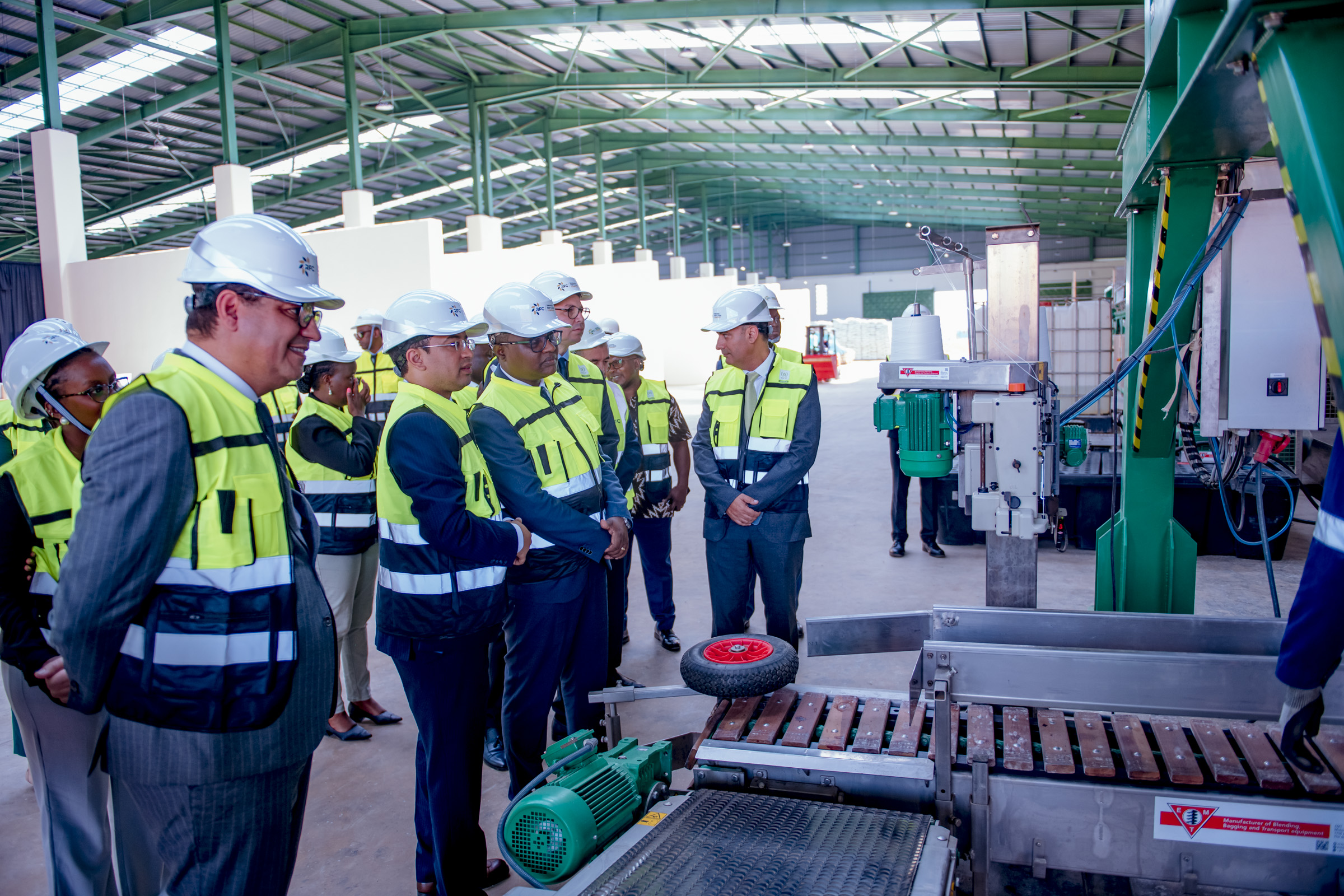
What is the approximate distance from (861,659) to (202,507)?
12.8 ft

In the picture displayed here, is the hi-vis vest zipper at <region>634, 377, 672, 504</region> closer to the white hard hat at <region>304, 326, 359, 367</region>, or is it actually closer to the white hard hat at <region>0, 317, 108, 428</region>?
the white hard hat at <region>304, 326, 359, 367</region>

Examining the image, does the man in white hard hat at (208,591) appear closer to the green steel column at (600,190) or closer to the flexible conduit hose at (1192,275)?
Answer: the flexible conduit hose at (1192,275)

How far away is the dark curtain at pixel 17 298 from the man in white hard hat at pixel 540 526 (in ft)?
101

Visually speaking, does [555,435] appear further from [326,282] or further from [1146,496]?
[326,282]

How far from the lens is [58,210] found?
444 inches

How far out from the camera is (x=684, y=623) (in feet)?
18.4

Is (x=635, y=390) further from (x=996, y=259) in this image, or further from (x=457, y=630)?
(x=457, y=630)

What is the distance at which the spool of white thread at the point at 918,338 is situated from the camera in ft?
12.2

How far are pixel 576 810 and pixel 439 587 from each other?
0.78 meters

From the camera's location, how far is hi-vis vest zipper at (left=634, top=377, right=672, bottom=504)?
5141 mm

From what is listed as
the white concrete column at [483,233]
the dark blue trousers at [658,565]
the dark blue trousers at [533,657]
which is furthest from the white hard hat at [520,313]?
the white concrete column at [483,233]

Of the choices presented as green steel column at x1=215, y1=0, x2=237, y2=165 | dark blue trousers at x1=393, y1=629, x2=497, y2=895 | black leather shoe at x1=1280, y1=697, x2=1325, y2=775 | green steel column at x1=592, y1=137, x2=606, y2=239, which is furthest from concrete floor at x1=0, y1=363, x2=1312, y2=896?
green steel column at x1=592, y1=137, x2=606, y2=239

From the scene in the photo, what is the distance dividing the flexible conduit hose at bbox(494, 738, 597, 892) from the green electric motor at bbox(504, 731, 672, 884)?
0.04 feet

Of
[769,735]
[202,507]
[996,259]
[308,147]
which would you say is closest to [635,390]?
[996,259]
